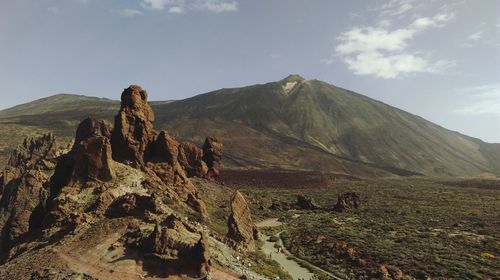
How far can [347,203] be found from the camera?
9319 cm

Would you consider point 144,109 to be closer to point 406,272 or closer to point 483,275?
point 406,272

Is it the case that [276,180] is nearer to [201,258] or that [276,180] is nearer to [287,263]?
[287,263]

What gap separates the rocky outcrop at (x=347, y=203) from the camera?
3590 inches

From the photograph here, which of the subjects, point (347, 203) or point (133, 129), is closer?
point (133, 129)

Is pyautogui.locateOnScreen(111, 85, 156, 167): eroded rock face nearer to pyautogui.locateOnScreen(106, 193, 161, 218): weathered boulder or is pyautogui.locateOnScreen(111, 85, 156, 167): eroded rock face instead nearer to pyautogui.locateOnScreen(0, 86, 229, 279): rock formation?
pyautogui.locateOnScreen(0, 86, 229, 279): rock formation

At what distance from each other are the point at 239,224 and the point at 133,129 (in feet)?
67.1

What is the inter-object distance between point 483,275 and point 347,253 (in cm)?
1376

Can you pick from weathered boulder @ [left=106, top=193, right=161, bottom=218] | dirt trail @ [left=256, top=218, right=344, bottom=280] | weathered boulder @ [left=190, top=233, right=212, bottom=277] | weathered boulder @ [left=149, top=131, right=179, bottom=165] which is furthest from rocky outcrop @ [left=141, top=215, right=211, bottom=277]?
weathered boulder @ [left=149, top=131, right=179, bottom=165]

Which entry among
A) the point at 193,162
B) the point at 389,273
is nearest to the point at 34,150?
the point at 193,162

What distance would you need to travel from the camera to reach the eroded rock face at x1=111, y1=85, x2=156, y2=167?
174 feet

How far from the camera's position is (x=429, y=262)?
155 ft

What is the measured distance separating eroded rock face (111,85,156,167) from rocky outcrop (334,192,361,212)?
45.6m

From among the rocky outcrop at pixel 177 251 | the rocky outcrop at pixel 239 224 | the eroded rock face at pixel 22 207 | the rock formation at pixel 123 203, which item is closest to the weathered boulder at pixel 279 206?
the rock formation at pixel 123 203

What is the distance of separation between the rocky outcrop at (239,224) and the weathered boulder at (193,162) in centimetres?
4001
